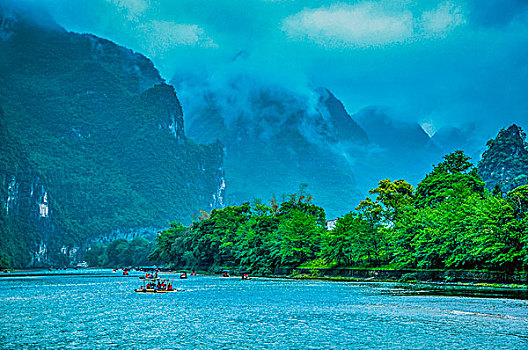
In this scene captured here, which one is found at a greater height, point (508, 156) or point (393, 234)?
point (508, 156)

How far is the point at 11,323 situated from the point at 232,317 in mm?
15489

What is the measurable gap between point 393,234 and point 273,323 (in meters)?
59.7

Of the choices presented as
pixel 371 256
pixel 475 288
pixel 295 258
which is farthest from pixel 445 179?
pixel 475 288

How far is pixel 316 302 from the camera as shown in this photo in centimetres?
5512

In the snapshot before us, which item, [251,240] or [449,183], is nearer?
[449,183]

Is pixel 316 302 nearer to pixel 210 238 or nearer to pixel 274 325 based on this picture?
pixel 274 325

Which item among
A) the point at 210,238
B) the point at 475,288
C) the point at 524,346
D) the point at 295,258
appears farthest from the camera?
the point at 210,238

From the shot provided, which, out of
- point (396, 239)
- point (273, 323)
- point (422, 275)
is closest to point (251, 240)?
point (396, 239)

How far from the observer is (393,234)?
313 ft

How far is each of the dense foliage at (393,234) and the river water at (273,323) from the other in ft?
60.2

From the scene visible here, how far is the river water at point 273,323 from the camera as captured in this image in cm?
3114

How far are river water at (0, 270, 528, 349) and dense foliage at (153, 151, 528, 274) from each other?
723 inches

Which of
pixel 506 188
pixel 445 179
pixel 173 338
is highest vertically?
pixel 506 188

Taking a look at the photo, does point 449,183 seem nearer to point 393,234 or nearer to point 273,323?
point 393,234
